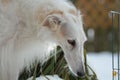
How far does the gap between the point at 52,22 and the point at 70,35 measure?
105 mm

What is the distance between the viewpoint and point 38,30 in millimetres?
2068

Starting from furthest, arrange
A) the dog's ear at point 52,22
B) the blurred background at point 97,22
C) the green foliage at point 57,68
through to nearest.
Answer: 1. the blurred background at point 97,22
2. the green foliage at point 57,68
3. the dog's ear at point 52,22

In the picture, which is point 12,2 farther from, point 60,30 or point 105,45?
point 105,45

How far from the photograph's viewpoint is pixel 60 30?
202cm

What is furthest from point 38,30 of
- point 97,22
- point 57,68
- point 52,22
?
point 97,22

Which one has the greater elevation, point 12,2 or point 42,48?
point 12,2

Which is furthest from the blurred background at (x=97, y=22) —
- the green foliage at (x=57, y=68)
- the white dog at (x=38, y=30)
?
the white dog at (x=38, y=30)

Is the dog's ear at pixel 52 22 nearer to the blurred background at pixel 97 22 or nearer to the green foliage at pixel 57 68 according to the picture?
the green foliage at pixel 57 68

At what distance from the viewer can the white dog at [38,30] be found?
2010mm

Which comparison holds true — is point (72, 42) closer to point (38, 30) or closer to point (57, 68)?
point (38, 30)

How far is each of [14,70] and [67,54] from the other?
32cm

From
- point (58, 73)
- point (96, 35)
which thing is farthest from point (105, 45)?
Result: point (58, 73)

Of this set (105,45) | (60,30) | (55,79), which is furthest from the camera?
(105,45)

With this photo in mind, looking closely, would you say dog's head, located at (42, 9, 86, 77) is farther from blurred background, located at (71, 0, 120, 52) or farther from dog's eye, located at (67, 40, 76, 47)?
blurred background, located at (71, 0, 120, 52)
